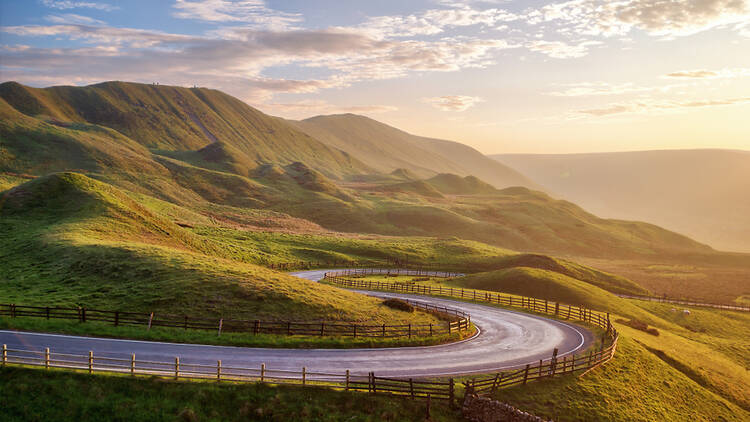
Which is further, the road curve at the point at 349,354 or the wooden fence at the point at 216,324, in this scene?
the wooden fence at the point at 216,324

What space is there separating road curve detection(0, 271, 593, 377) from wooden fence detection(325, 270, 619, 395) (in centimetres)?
212

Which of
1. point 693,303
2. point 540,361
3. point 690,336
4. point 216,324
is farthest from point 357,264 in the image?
point 540,361

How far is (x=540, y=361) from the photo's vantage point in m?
32.2

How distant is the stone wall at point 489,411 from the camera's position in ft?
89.9

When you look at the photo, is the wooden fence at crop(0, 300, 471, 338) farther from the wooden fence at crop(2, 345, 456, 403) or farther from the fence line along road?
the fence line along road

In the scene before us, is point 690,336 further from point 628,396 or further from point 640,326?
point 628,396

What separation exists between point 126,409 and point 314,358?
38.9 feet

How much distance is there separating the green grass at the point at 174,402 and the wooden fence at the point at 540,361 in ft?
14.6

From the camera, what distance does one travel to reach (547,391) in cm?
3172

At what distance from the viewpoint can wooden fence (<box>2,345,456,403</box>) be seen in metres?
27.6

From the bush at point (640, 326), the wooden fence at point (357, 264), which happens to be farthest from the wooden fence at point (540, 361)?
the wooden fence at point (357, 264)

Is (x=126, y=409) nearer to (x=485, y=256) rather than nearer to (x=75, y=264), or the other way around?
(x=75, y=264)

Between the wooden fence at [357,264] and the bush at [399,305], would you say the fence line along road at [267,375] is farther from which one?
the wooden fence at [357,264]

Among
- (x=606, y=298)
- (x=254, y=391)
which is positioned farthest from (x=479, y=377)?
(x=606, y=298)
